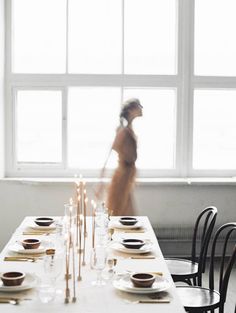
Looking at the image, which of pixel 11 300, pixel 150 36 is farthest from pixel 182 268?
pixel 150 36

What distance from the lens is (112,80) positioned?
552 cm

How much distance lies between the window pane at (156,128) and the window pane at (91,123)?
0.27 m

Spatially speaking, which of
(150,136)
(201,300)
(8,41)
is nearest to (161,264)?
(201,300)

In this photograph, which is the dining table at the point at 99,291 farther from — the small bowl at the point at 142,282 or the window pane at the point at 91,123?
the window pane at the point at 91,123

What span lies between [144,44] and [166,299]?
Result: 3.87m

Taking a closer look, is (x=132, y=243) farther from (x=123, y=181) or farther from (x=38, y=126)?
(x=38, y=126)

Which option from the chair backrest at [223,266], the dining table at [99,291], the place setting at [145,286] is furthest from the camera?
the chair backrest at [223,266]

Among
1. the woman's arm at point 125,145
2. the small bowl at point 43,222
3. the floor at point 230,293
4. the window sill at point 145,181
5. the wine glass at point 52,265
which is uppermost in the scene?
the woman's arm at point 125,145

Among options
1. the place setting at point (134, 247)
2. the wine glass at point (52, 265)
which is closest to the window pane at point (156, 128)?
the place setting at point (134, 247)

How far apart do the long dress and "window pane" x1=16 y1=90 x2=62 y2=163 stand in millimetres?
1060

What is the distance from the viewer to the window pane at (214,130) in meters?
5.66

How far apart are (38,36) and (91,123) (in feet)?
3.33

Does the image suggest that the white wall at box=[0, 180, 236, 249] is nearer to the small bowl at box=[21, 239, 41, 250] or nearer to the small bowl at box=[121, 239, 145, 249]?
the small bowl at box=[121, 239, 145, 249]

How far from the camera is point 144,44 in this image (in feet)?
18.2
